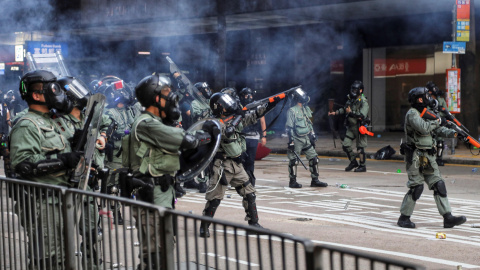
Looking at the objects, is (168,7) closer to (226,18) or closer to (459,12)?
(226,18)

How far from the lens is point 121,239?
12.9 ft

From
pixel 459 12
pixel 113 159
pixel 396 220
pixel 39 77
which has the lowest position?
pixel 396 220

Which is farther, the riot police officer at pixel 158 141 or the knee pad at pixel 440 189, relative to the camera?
the knee pad at pixel 440 189

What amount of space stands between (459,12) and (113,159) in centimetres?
Answer: 942

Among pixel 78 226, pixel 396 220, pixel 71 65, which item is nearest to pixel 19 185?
pixel 78 226

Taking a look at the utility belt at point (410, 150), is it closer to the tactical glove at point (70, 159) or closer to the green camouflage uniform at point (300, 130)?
the green camouflage uniform at point (300, 130)

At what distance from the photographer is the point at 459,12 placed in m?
15.7

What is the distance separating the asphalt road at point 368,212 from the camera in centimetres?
707

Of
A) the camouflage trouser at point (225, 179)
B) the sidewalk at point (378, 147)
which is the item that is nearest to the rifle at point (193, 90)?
the camouflage trouser at point (225, 179)

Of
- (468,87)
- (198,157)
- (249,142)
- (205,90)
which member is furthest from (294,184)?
(468,87)

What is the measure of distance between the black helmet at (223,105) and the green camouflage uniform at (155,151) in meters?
2.63

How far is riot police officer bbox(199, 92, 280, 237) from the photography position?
7914 mm

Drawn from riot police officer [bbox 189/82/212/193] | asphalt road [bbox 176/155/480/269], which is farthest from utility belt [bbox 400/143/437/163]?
riot police officer [bbox 189/82/212/193]

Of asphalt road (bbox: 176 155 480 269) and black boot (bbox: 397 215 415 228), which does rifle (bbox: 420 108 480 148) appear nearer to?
→ asphalt road (bbox: 176 155 480 269)
